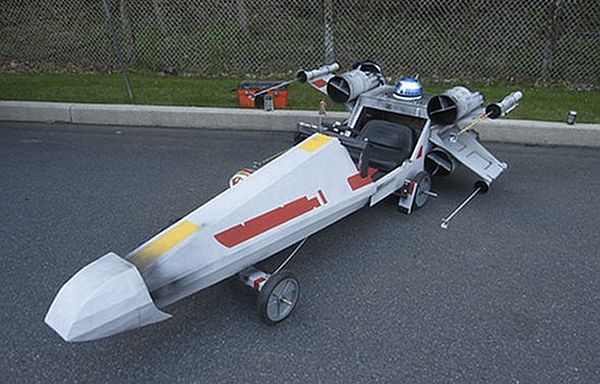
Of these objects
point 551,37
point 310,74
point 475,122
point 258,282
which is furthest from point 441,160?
point 551,37

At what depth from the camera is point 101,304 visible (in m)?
2.32

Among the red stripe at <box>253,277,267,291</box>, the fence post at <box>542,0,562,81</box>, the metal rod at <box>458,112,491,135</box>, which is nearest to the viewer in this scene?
the red stripe at <box>253,277,267,291</box>

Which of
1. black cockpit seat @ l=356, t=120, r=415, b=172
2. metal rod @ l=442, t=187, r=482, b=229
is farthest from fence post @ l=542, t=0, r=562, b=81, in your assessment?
black cockpit seat @ l=356, t=120, r=415, b=172

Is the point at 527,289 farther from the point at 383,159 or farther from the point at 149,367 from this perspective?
the point at 149,367

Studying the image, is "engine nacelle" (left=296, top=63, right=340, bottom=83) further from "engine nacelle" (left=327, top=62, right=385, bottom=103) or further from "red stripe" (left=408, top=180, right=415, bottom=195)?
"red stripe" (left=408, top=180, right=415, bottom=195)

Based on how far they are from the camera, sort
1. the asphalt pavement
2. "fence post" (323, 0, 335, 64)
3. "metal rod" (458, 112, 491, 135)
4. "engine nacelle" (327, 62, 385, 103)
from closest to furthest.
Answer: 1. the asphalt pavement
2. "metal rod" (458, 112, 491, 135)
3. "engine nacelle" (327, 62, 385, 103)
4. "fence post" (323, 0, 335, 64)

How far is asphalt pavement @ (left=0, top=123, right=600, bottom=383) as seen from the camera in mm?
2834

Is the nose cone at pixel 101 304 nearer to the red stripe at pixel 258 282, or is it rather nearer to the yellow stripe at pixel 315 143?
the red stripe at pixel 258 282

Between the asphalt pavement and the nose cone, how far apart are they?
53 centimetres

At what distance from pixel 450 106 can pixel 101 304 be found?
325 cm

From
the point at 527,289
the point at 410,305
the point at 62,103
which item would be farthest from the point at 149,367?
the point at 62,103

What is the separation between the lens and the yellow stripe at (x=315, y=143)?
3.50 metres

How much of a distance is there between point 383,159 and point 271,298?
189 centimetres

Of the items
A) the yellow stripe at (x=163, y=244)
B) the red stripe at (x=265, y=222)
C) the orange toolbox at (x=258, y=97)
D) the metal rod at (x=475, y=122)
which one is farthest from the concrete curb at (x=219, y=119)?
the yellow stripe at (x=163, y=244)
